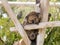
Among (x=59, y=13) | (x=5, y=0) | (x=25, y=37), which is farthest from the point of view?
(x=59, y=13)

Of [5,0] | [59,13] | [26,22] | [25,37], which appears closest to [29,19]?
[26,22]

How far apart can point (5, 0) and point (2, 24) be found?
3.06ft

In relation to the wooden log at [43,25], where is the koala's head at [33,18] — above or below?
above

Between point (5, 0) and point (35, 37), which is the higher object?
point (5, 0)

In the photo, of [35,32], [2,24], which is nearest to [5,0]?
[35,32]

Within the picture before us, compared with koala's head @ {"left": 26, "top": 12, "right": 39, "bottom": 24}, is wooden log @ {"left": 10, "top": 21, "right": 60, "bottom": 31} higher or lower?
lower

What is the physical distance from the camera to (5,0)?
1.38 metres

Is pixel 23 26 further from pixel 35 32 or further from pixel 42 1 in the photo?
pixel 42 1

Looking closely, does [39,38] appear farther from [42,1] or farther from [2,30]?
[2,30]

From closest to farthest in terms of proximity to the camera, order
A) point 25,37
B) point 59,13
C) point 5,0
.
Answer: point 5,0 → point 25,37 → point 59,13

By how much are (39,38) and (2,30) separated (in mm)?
875

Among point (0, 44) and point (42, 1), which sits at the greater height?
point (42, 1)

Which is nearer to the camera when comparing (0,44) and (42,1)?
(42,1)

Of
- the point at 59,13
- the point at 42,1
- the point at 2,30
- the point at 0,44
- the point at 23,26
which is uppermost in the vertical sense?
the point at 42,1
